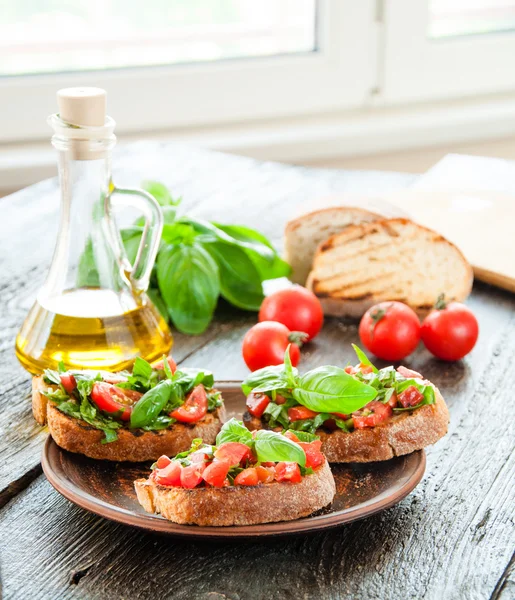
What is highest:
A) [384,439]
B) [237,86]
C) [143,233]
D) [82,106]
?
[82,106]

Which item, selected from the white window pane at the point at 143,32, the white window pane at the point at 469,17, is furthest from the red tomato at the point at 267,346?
the white window pane at the point at 469,17

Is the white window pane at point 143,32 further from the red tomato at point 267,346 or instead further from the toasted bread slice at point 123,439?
the toasted bread slice at point 123,439

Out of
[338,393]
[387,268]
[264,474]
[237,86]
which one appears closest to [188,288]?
[387,268]

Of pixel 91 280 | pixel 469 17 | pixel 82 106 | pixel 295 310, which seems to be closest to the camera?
pixel 82 106

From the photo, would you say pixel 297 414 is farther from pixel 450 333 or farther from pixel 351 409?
pixel 450 333

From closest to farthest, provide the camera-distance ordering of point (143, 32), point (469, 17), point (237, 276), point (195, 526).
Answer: point (195, 526), point (237, 276), point (143, 32), point (469, 17)

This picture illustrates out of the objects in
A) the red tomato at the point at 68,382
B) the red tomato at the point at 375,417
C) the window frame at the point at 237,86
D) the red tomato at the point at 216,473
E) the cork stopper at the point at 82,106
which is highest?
the cork stopper at the point at 82,106
